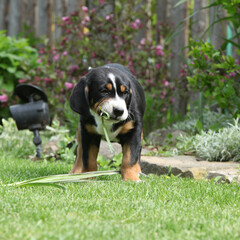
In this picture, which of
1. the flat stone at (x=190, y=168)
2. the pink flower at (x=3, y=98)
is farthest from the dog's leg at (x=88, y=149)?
the pink flower at (x=3, y=98)

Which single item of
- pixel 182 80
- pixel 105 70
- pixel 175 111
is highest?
pixel 105 70

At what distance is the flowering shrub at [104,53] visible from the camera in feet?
25.8

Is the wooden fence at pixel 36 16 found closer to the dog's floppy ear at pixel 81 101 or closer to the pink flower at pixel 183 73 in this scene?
the pink flower at pixel 183 73

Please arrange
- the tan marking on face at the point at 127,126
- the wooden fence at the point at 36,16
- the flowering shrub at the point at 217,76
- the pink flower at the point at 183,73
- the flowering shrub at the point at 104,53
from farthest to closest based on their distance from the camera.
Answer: the wooden fence at the point at 36,16, the flowering shrub at the point at 104,53, the pink flower at the point at 183,73, the flowering shrub at the point at 217,76, the tan marking on face at the point at 127,126

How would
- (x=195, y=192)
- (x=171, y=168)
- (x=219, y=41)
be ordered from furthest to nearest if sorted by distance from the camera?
(x=219, y=41)
(x=171, y=168)
(x=195, y=192)

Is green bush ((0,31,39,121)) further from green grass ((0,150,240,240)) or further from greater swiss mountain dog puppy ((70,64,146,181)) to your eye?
green grass ((0,150,240,240))

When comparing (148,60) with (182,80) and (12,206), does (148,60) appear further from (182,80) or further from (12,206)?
(12,206)

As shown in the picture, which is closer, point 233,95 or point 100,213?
point 100,213

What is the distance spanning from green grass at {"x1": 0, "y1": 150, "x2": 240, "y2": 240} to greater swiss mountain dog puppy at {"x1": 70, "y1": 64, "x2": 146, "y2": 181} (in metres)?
0.33

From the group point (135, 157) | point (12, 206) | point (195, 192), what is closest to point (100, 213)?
point (12, 206)

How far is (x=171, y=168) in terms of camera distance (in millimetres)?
Answer: 4352

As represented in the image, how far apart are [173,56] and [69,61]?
2.05 m

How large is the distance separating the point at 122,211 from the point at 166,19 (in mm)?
7544

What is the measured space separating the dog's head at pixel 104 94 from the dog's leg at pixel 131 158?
0.31m
